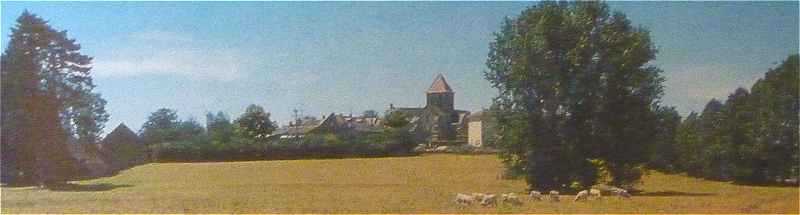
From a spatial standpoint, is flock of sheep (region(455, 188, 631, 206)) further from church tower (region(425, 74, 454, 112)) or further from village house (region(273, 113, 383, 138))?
village house (region(273, 113, 383, 138))

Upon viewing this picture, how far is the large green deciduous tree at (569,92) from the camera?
22750mm

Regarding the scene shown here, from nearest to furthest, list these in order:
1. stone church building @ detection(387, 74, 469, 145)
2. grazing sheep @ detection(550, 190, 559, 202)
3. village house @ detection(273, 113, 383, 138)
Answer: grazing sheep @ detection(550, 190, 559, 202)
stone church building @ detection(387, 74, 469, 145)
village house @ detection(273, 113, 383, 138)

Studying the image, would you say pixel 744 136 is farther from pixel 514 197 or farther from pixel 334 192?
pixel 334 192

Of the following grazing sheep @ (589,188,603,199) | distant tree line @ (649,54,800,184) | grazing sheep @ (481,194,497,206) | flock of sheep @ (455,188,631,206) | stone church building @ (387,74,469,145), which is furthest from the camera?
distant tree line @ (649,54,800,184)

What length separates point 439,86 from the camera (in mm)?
21141

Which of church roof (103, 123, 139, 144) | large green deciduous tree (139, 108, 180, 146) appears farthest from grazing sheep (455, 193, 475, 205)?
church roof (103, 123, 139, 144)

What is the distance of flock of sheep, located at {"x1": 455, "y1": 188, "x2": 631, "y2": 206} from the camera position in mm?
20078

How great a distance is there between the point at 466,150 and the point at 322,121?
340 centimetres

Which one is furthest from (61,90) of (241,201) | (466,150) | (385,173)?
(466,150)

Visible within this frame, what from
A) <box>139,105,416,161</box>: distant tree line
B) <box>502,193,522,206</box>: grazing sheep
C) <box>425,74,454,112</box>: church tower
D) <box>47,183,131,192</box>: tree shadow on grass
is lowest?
<box>502,193,522,206</box>: grazing sheep

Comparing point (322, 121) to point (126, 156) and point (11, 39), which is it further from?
point (11, 39)

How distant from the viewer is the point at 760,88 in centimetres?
2208

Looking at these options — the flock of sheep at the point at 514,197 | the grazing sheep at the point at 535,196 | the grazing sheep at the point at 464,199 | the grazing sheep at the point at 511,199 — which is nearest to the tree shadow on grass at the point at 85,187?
the grazing sheep at the point at 464,199

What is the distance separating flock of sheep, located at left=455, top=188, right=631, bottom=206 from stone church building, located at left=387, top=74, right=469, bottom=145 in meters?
1.69
